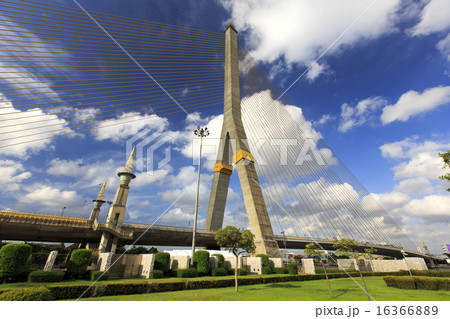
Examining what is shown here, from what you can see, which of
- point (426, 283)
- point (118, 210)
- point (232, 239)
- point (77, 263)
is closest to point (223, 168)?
point (118, 210)

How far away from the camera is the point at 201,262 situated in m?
20.2

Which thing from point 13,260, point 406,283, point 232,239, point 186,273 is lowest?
point 406,283

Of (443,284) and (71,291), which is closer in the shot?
(71,291)

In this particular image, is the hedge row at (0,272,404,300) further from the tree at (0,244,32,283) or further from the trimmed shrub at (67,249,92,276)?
the trimmed shrub at (67,249,92,276)

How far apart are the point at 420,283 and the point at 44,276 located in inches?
951

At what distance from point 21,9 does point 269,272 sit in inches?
1122

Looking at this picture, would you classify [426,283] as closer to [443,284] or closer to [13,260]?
[443,284]

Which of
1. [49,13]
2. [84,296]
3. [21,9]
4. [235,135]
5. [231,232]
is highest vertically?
[235,135]

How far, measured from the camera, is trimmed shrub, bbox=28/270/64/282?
525 inches

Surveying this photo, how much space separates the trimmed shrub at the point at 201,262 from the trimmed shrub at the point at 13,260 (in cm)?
1297

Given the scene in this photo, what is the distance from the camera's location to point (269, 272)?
22406 mm

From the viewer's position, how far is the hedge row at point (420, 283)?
38.8 ft

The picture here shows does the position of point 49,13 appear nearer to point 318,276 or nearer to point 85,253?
point 85,253
